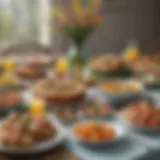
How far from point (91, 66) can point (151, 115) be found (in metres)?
0.78

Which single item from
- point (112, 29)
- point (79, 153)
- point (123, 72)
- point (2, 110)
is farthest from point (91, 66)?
point (112, 29)

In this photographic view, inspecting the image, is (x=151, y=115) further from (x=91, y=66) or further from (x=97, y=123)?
(x=91, y=66)

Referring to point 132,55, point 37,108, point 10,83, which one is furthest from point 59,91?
point 132,55

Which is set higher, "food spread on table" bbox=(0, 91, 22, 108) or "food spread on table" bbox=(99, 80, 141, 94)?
"food spread on table" bbox=(99, 80, 141, 94)

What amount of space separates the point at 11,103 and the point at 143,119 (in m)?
0.57

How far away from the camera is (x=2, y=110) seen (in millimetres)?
1820

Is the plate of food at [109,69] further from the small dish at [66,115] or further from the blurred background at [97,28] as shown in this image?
the blurred background at [97,28]

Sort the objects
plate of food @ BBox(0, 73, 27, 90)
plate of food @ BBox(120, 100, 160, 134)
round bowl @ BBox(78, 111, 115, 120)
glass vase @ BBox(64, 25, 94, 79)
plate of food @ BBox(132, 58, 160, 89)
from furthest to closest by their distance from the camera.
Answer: glass vase @ BBox(64, 25, 94, 79), plate of food @ BBox(132, 58, 160, 89), plate of food @ BBox(0, 73, 27, 90), round bowl @ BBox(78, 111, 115, 120), plate of food @ BBox(120, 100, 160, 134)

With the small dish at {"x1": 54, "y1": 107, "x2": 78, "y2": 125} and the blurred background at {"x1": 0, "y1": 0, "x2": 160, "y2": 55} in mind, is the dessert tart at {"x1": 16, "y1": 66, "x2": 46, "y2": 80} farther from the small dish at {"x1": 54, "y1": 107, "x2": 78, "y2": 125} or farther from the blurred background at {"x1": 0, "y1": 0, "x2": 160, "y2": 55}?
the blurred background at {"x1": 0, "y1": 0, "x2": 160, "y2": 55}

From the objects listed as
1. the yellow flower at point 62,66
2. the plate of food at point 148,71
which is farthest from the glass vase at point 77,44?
the plate of food at point 148,71

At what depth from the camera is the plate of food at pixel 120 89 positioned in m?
2.04

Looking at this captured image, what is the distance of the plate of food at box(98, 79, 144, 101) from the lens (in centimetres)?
204

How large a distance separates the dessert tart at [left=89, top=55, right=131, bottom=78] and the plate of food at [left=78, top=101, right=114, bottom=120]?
527mm

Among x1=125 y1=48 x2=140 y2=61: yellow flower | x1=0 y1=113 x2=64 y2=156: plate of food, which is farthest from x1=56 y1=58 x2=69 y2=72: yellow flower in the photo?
x1=0 y1=113 x2=64 y2=156: plate of food
